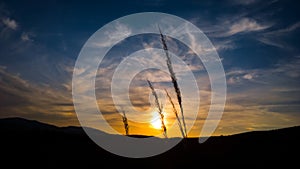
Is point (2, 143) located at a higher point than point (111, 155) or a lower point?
higher

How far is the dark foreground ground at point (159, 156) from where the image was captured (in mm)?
14180

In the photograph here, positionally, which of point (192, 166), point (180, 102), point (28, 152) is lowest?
point (192, 166)

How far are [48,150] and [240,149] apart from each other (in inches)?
550

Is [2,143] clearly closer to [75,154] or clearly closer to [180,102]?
[75,154]

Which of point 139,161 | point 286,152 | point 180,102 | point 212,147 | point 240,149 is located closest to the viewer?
point 180,102

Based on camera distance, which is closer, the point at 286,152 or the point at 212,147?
the point at 286,152

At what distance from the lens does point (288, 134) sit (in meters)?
19.9

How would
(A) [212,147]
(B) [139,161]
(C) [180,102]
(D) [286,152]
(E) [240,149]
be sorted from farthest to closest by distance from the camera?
1. (A) [212,147]
2. (E) [240,149]
3. (B) [139,161]
4. (D) [286,152]
5. (C) [180,102]

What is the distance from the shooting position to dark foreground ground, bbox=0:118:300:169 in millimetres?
14180

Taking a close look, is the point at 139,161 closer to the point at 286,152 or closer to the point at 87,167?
the point at 87,167

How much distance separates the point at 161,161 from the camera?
16.5 m

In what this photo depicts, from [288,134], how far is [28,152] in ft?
65.8

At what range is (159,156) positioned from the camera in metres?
18.3

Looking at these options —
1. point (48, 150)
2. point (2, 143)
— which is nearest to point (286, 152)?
point (48, 150)
